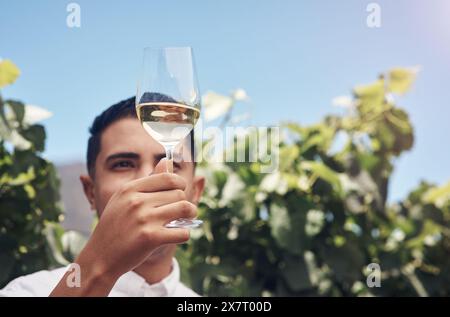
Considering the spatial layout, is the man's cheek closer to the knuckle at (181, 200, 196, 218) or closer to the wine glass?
the wine glass

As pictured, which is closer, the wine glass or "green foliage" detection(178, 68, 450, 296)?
the wine glass

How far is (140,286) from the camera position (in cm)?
166

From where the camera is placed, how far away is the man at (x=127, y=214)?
41.3 inches

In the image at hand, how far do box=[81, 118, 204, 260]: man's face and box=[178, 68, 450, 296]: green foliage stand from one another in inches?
12.3

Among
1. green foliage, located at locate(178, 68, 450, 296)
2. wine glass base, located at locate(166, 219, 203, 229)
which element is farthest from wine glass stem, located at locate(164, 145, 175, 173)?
green foliage, located at locate(178, 68, 450, 296)

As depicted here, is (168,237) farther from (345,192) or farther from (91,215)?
(345,192)

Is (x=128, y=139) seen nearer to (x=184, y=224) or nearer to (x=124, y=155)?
(x=124, y=155)

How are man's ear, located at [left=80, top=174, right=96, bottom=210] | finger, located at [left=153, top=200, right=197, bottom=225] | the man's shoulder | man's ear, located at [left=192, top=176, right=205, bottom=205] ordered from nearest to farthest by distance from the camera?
finger, located at [left=153, top=200, right=197, bottom=225]
the man's shoulder
man's ear, located at [left=80, top=174, right=96, bottom=210]
man's ear, located at [left=192, top=176, right=205, bottom=205]

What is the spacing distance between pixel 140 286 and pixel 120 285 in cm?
6

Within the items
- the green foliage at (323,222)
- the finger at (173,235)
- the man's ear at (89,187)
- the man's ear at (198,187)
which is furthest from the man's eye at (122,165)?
the finger at (173,235)

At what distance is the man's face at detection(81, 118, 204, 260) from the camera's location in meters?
1.56

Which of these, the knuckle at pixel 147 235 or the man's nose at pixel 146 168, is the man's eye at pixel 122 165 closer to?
the man's nose at pixel 146 168

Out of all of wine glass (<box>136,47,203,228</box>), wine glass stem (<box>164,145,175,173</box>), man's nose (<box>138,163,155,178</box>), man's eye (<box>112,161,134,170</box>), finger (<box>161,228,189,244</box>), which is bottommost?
finger (<box>161,228,189,244</box>)

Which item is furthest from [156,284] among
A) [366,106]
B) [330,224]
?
[366,106]
